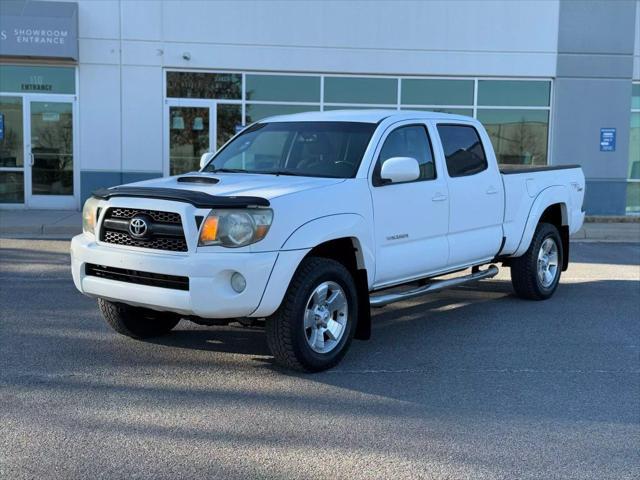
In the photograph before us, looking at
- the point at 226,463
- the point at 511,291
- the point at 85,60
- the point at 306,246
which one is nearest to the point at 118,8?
the point at 85,60

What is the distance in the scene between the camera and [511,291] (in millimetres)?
8734

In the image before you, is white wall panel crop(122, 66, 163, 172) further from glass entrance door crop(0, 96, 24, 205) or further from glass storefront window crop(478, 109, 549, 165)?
glass storefront window crop(478, 109, 549, 165)

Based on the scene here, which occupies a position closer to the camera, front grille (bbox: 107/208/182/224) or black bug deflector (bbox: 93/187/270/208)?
black bug deflector (bbox: 93/187/270/208)

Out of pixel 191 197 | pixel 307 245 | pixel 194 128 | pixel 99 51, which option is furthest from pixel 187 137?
pixel 307 245

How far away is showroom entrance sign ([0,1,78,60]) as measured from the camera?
49.9ft

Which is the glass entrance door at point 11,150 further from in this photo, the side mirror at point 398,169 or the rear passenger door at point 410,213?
the side mirror at point 398,169

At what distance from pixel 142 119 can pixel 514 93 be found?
8844mm

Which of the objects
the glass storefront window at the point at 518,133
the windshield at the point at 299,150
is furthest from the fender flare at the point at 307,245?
the glass storefront window at the point at 518,133

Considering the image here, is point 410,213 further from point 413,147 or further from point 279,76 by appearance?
point 279,76

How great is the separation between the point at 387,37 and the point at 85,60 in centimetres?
687

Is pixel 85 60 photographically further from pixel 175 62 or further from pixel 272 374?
pixel 272 374

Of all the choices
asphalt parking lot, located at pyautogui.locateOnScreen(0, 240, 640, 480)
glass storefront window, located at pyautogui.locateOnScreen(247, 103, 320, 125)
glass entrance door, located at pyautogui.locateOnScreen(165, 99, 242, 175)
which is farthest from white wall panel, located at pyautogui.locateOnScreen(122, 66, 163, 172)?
asphalt parking lot, located at pyautogui.locateOnScreen(0, 240, 640, 480)

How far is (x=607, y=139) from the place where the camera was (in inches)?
673

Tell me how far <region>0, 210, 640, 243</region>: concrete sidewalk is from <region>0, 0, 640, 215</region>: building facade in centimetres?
66
